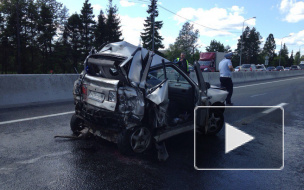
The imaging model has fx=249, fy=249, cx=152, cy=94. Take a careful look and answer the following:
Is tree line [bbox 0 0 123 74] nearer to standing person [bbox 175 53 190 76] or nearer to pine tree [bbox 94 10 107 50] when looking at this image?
pine tree [bbox 94 10 107 50]

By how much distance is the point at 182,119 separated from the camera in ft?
15.1

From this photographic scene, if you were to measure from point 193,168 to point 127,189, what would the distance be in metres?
1.15

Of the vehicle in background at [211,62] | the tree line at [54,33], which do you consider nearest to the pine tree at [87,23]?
the tree line at [54,33]

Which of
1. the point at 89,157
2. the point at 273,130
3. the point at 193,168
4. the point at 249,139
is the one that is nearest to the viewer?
the point at 193,168

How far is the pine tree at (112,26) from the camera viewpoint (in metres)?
52.5

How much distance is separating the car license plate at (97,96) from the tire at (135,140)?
0.65m

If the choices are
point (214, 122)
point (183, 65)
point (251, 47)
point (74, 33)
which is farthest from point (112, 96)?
point (251, 47)

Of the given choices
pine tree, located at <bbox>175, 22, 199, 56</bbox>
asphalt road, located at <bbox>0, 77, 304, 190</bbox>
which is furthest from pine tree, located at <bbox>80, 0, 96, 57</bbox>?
asphalt road, located at <bbox>0, 77, 304, 190</bbox>

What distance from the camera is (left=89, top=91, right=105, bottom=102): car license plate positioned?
13.0 feet

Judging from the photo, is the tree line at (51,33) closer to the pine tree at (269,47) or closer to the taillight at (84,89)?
the taillight at (84,89)

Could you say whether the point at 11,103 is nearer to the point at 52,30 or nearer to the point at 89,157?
the point at 89,157

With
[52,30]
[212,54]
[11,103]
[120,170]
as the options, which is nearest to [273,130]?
[120,170]
